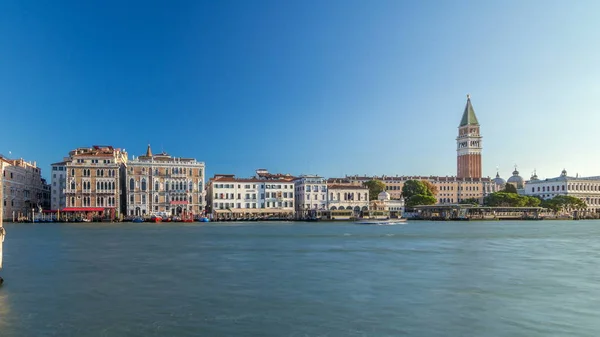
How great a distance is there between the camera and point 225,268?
2277 cm

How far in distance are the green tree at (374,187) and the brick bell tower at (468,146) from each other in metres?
37.7

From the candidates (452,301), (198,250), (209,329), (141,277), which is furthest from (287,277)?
(198,250)

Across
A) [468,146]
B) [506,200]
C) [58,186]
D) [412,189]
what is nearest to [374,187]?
[412,189]

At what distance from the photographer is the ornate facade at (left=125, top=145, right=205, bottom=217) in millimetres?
78438

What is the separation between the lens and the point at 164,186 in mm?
79625

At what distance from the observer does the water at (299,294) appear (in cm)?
1267

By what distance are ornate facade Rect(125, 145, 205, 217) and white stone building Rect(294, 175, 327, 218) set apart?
15.8m

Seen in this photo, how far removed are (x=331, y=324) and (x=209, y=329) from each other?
2.66m

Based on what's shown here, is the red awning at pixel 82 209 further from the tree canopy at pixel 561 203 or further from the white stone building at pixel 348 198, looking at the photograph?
the tree canopy at pixel 561 203

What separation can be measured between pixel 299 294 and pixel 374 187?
88848 millimetres

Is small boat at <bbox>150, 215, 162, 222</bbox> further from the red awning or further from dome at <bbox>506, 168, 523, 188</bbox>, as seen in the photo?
dome at <bbox>506, 168, 523, 188</bbox>

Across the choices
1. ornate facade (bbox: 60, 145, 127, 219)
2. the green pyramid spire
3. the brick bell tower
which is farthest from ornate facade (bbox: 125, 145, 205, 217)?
the green pyramid spire

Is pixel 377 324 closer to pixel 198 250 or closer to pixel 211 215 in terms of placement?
pixel 198 250

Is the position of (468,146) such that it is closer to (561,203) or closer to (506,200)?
(561,203)
